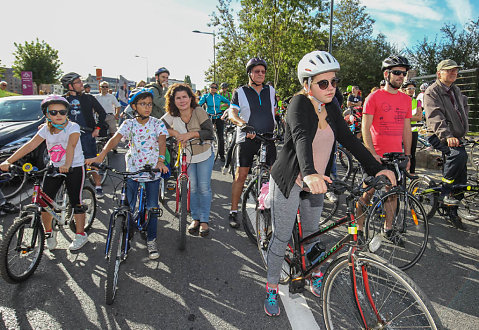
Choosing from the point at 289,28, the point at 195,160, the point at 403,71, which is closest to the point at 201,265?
the point at 195,160

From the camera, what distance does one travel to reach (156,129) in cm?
369

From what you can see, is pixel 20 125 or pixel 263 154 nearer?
pixel 263 154

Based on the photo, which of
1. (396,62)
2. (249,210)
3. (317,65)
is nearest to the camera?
(317,65)

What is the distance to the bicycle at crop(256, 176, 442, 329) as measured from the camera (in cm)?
176

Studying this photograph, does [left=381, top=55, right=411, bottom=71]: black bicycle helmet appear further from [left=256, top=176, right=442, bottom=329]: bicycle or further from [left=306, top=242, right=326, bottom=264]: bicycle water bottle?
[left=306, top=242, right=326, bottom=264]: bicycle water bottle

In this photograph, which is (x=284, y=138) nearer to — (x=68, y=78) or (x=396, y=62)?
(x=396, y=62)

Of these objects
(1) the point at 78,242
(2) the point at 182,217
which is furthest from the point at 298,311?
(1) the point at 78,242

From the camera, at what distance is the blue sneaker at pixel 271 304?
2.61 m

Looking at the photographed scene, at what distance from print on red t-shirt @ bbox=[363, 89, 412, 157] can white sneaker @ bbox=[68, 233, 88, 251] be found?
150 inches

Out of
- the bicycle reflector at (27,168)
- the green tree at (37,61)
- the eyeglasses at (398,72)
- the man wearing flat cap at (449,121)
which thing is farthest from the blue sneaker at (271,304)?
the green tree at (37,61)

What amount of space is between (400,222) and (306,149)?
2027mm

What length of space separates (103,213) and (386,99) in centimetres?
448

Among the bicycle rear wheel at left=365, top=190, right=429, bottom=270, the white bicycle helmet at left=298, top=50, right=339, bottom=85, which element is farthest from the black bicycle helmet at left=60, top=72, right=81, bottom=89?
the bicycle rear wheel at left=365, top=190, right=429, bottom=270

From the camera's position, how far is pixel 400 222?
136 inches
